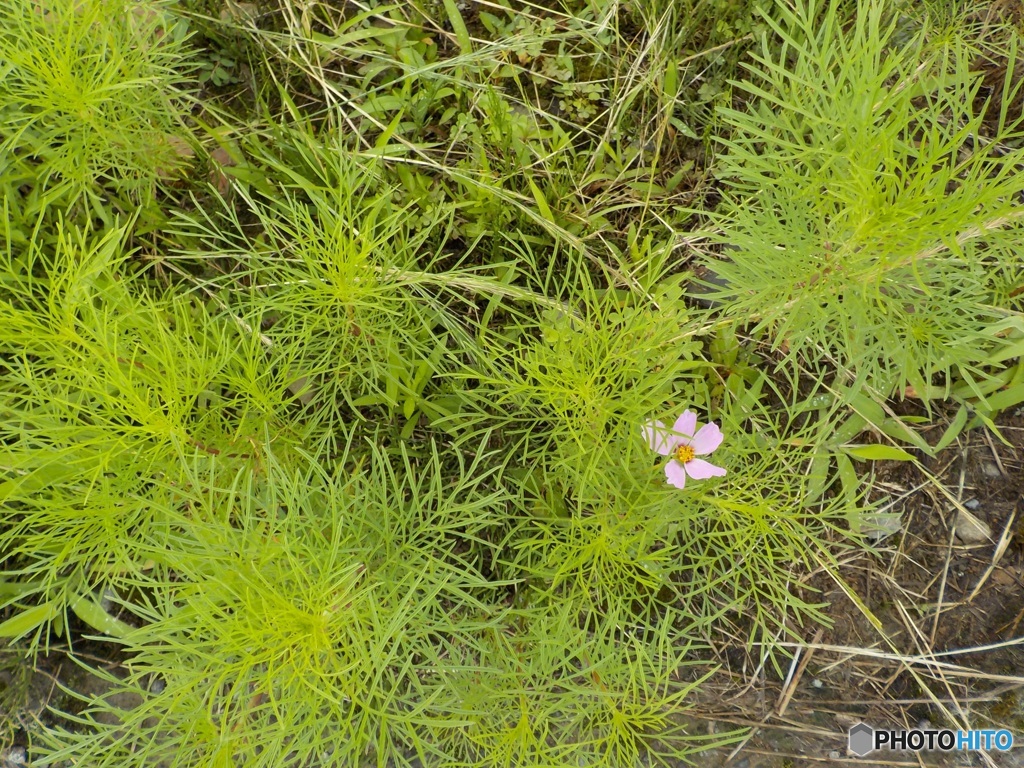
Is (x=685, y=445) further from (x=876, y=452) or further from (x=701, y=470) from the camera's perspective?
(x=876, y=452)

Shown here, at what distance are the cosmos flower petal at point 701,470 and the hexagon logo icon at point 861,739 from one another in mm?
779

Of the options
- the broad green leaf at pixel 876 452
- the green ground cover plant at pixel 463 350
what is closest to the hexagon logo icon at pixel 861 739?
the green ground cover plant at pixel 463 350

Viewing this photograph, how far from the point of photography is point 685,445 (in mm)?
1468

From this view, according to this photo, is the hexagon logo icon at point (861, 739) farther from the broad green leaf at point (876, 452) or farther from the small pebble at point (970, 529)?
the broad green leaf at point (876, 452)

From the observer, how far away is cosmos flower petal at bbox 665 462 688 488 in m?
1.41

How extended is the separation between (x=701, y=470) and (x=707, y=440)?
88 mm

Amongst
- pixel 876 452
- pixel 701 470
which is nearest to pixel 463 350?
pixel 701 470

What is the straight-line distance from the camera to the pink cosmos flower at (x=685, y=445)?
1.41m

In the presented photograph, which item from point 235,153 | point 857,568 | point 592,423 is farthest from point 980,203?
point 235,153

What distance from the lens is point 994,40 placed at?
186 cm

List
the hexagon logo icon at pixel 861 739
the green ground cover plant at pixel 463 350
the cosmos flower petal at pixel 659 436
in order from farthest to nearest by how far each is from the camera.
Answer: the hexagon logo icon at pixel 861 739 → the cosmos flower petal at pixel 659 436 → the green ground cover plant at pixel 463 350

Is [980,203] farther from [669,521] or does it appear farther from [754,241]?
[669,521]

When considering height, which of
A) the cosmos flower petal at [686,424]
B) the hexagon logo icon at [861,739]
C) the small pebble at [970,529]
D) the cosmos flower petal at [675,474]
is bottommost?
the hexagon logo icon at [861,739]

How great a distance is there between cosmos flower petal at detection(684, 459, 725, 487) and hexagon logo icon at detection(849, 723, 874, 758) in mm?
779
